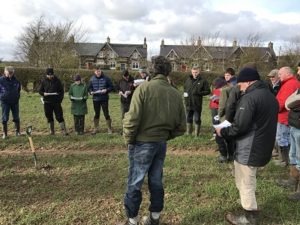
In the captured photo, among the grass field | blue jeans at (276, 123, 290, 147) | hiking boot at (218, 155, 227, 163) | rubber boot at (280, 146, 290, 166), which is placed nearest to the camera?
the grass field

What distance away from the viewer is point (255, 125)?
14.7 ft

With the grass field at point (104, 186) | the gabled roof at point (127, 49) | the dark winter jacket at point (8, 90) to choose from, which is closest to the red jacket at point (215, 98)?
the grass field at point (104, 186)

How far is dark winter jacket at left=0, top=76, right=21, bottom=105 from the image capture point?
10125 millimetres

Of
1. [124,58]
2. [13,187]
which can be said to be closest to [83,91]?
[13,187]

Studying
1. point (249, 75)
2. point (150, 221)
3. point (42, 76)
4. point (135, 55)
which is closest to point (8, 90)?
point (150, 221)

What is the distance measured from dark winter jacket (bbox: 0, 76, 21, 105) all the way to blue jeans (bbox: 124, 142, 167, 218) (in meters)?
6.82

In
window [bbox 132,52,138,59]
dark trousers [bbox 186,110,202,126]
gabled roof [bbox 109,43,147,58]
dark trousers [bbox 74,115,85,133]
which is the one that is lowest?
dark trousers [bbox 74,115,85,133]

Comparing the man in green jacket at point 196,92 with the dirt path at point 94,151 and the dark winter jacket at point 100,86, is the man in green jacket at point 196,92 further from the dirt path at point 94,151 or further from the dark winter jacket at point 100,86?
the dark winter jacket at point 100,86

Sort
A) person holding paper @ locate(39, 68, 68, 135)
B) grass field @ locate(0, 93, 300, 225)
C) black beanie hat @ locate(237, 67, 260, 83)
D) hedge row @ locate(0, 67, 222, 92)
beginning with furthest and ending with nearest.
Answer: hedge row @ locate(0, 67, 222, 92), person holding paper @ locate(39, 68, 68, 135), grass field @ locate(0, 93, 300, 225), black beanie hat @ locate(237, 67, 260, 83)

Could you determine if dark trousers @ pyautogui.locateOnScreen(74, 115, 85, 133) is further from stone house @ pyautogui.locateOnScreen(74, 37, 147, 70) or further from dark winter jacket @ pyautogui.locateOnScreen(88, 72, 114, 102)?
stone house @ pyautogui.locateOnScreen(74, 37, 147, 70)

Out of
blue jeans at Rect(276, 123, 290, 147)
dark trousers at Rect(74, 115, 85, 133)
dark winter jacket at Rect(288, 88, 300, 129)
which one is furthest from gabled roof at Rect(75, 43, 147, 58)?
dark winter jacket at Rect(288, 88, 300, 129)

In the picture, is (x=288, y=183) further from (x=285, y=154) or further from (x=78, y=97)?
(x=78, y=97)

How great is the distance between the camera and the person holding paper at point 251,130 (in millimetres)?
4434

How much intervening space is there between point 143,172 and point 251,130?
56.5 inches
